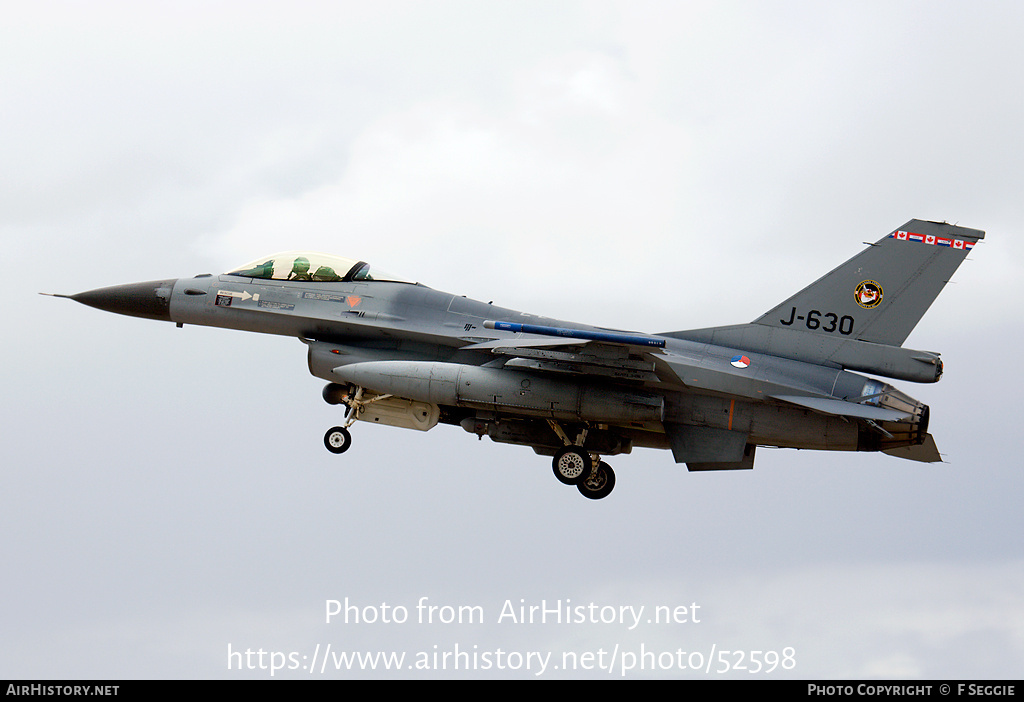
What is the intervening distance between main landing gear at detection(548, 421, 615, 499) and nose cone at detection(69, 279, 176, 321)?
6116 mm

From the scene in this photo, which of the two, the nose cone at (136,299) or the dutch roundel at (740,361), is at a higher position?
the nose cone at (136,299)

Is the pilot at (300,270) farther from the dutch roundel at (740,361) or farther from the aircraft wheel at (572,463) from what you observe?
the dutch roundel at (740,361)

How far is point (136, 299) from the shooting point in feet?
59.2

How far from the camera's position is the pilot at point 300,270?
17.8 m

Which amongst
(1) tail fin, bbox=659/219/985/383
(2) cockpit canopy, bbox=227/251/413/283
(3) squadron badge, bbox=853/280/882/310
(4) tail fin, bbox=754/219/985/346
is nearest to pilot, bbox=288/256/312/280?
(2) cockpit canopy, bbox=227/251/413/283

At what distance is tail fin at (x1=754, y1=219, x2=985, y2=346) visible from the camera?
1625 cm

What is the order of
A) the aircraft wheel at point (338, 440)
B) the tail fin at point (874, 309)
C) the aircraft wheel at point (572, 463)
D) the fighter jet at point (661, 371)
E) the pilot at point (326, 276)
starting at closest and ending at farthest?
the fighter jet at point (661, 371), the tail fin at point (874, 309), the aircraft wheel at point (572, 463), the aircraft wheel at point (338, 440), the pilot at point (326, 276)

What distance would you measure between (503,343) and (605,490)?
9.21 ft

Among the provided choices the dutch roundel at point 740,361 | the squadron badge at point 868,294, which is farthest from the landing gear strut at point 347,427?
the squadron badge at point 868,294

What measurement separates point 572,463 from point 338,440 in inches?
133

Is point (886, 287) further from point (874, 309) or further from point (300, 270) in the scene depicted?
point (300, 270)

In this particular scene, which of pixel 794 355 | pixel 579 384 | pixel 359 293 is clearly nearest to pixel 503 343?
pixel 579 384

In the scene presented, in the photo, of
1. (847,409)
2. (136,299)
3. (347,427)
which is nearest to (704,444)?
(847,409)

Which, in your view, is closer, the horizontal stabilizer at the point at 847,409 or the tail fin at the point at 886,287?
the horizontal stabilizer at the point at 847,409
